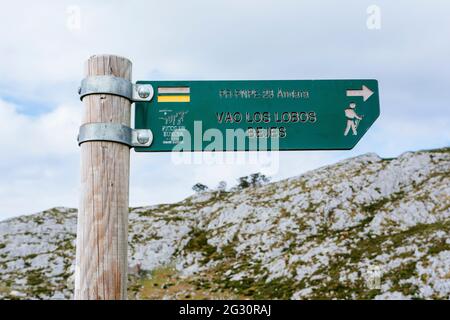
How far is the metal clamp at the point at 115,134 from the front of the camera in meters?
A: 3.66

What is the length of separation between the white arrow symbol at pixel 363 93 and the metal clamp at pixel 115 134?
5.76 ft

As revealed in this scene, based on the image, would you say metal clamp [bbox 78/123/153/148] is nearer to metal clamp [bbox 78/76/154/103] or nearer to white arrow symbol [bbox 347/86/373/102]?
metal clamp [bbox 78/76/154/103]

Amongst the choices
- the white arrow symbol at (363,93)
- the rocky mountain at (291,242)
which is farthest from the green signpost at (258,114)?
the rocky mountain at (291,242)

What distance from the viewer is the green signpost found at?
12.5 feet

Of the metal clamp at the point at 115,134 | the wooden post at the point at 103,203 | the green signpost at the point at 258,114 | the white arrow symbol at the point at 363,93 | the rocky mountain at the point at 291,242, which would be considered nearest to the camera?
the wooden post at the point at 103,203

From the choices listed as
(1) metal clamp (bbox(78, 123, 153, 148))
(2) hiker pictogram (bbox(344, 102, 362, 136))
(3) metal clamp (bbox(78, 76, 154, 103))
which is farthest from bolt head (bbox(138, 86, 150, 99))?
(2) hiker pictogram (bbox(344, 102, 362, 136))

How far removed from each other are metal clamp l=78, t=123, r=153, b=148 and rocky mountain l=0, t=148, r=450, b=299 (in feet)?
151

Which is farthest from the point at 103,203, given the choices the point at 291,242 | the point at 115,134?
the point at 291,242

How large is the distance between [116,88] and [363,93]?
2.10m

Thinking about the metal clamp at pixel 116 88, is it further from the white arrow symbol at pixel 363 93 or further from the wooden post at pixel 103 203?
the white arrow symbol at pixel 363 93

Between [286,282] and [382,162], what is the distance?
3723 cm

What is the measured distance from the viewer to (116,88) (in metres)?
3.74

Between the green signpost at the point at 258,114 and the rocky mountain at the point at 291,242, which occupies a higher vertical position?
the rocky mountain at the point at 291,242
